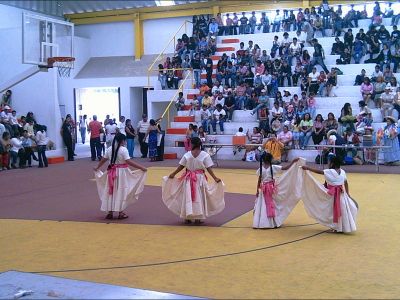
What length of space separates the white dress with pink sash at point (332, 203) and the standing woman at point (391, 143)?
9.57m

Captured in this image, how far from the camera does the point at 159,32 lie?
2991 cm

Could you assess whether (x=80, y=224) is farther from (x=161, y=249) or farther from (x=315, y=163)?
(x=315, y=163)

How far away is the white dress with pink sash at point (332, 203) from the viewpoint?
8.12 m

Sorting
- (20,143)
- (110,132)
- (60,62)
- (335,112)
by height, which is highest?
(60,62)

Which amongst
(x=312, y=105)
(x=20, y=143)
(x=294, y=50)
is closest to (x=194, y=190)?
(x=20, y=143)

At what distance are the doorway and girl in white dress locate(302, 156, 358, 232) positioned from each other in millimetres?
21695

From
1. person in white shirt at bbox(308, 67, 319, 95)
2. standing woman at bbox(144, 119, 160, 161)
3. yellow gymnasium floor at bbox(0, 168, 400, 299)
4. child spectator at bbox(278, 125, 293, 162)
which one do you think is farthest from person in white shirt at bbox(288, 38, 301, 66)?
yellow gymnasium floor at bbox(0, 168, 400, 299)

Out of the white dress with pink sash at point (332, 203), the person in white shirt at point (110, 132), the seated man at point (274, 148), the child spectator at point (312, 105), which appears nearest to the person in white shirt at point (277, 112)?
the child spectator at point (312, 105)

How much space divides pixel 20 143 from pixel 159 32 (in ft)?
43.4

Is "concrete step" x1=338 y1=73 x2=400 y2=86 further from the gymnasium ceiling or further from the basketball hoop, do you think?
the gymnasium ceiling

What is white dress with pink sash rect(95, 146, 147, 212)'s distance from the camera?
30.9ft

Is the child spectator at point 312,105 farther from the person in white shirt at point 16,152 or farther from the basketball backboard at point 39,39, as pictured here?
→ the person in white shirt at point 16,152

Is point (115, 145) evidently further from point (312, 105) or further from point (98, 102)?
point (98, 102)

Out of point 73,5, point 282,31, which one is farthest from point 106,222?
point 73,5
